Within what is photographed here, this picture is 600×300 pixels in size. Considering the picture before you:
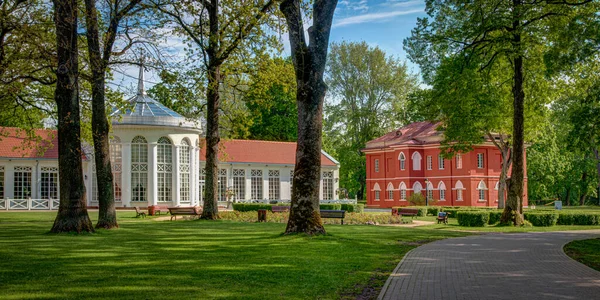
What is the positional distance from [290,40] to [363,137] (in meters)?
45.5

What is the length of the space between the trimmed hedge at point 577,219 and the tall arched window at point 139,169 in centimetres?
2584

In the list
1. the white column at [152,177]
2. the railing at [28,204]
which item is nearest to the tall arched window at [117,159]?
the white column at [152,177]

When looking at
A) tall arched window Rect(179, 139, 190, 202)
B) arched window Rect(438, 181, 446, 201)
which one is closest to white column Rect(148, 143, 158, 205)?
tall arched window Rect(179, 139, 190, 202)

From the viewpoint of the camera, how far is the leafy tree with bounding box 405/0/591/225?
23750mm

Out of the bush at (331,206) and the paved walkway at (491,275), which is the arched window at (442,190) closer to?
the bush at (331,206)

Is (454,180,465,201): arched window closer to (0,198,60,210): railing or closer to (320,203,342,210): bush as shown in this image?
(320,203,342,210): bush

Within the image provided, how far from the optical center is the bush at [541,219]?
27062 millimetres

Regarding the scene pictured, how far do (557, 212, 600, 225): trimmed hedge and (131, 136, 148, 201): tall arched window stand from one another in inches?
1017

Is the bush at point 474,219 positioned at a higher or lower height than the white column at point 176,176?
lower

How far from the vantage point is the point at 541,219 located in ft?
88.7

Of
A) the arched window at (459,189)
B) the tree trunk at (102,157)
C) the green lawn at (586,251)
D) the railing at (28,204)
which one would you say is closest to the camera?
the green lawn at (586,251)

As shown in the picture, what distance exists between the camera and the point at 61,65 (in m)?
17.3

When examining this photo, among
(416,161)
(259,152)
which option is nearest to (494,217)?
(259,152)

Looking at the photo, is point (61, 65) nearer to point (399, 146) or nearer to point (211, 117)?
point (211, 117)
